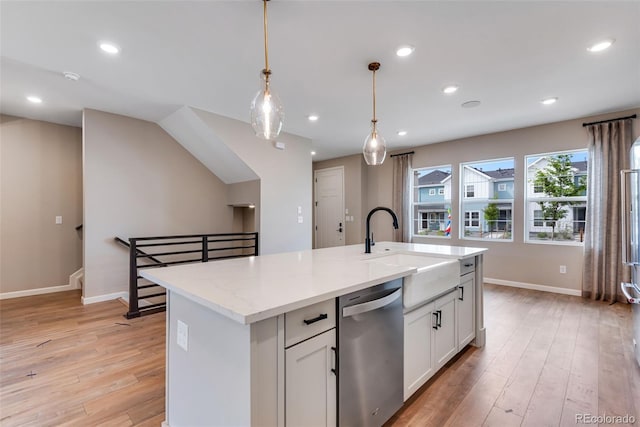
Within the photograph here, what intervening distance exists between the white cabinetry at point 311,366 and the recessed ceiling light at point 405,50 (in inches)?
85.4

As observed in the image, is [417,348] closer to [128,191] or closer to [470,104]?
[470,104]

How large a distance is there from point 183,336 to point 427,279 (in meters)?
1.41

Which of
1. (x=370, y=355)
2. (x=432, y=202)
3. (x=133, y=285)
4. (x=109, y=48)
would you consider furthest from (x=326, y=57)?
(x=432, y=202)

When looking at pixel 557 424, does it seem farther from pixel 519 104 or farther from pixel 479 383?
pixel 519 104

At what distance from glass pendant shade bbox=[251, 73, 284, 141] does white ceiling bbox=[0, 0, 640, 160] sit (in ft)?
2.02

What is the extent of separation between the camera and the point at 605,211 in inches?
155

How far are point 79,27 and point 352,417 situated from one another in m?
3.14

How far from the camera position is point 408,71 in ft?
9.23

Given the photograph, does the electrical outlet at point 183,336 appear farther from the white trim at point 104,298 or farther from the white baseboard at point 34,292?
the white baseboard at point 34,292

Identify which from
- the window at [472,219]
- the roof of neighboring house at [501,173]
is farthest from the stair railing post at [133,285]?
the roof of neighboring house at [501,173]

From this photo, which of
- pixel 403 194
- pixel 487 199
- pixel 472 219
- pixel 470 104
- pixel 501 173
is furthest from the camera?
pixel 403 194

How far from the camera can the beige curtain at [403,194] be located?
19.6 ft

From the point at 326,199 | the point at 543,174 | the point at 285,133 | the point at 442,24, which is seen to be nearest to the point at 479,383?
the point at 442,24

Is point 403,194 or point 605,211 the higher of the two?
point 403,194
